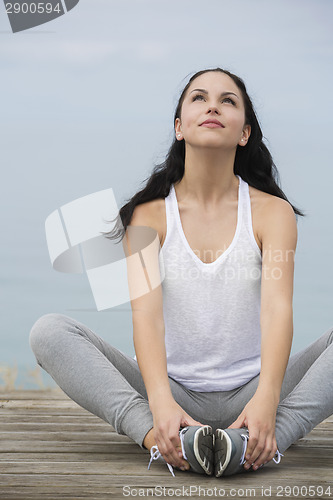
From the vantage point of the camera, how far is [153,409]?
5.46 feet

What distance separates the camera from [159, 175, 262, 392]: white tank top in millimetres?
1913

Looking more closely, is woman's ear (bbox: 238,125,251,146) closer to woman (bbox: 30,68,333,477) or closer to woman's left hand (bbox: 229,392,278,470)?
woman (bbox: 30,68,333,477)

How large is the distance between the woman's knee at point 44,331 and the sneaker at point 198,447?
45 cm

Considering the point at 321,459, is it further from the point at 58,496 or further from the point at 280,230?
the point at 58,496

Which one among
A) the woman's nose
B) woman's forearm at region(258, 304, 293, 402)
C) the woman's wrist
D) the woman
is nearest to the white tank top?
the woman

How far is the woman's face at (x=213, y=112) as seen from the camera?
1936mm

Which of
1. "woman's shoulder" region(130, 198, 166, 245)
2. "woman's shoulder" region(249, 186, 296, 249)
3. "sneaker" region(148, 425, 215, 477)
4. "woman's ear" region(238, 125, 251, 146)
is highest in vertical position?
"woman's ear" region(238, 125, 251, 146)

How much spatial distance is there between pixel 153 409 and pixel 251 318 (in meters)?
0.42

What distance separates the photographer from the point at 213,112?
6.38 feet

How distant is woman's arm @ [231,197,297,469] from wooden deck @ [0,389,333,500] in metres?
0.10

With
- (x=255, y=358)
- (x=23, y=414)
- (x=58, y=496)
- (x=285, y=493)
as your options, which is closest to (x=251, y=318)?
(x=255, y=358)

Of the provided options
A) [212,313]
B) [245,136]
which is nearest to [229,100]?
[245,136]

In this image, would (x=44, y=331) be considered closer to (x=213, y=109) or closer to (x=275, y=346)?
(x=275, y=346)

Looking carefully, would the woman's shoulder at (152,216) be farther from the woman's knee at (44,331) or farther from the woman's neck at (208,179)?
the woman's knee at (44,331)
